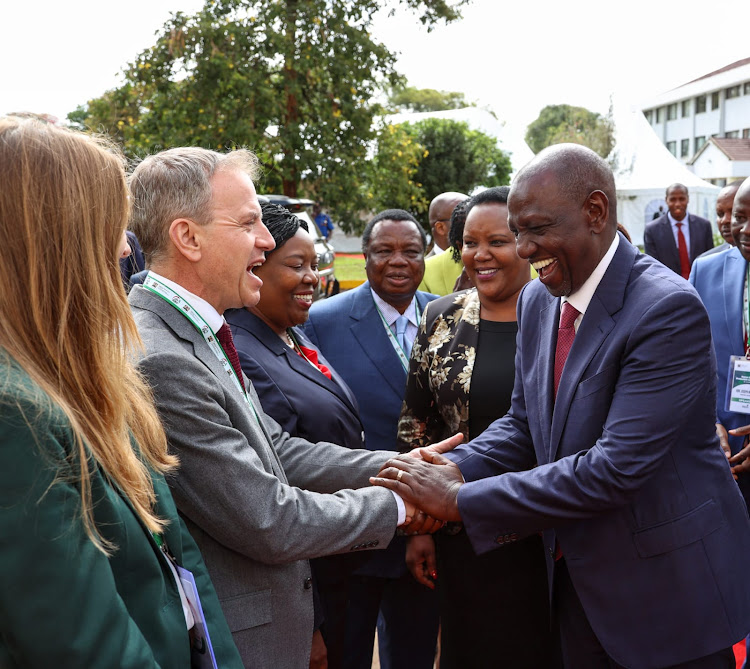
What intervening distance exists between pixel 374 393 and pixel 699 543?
73.0 inches

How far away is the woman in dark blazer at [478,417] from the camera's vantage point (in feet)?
9.98

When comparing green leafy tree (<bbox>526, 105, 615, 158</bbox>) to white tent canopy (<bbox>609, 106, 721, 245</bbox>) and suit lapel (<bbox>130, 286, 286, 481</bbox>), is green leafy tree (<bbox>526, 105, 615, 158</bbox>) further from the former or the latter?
suit lapel (<bbox>130, 286, 286, 481</bbox>)

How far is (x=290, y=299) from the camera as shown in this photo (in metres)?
3.20

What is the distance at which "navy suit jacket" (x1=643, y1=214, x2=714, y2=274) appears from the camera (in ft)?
40.0

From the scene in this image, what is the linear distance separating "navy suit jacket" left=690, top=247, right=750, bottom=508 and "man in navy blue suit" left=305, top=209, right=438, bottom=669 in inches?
64.3

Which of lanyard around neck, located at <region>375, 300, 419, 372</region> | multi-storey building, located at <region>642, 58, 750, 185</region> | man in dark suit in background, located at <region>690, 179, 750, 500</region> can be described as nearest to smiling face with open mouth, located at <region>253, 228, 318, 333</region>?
lanyard around neck, located at <region>375, 300, 419, 372</region>

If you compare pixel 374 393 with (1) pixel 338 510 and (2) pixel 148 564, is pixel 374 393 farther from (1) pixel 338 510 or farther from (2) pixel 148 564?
(2) pixel 148 564

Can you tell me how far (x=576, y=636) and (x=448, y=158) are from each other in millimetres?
24672

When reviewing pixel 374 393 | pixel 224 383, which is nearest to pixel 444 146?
pixel 374 393

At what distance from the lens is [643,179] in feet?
87.2

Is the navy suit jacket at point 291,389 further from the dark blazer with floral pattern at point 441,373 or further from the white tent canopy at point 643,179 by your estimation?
the white tent canopy at point 643,179

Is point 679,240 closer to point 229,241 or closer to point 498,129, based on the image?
point 229,241

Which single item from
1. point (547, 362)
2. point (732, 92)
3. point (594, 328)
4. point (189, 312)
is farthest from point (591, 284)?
point (732, 92)

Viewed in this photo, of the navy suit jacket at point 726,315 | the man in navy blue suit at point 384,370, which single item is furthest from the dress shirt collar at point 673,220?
the man in navy blue suit at point 384,370
